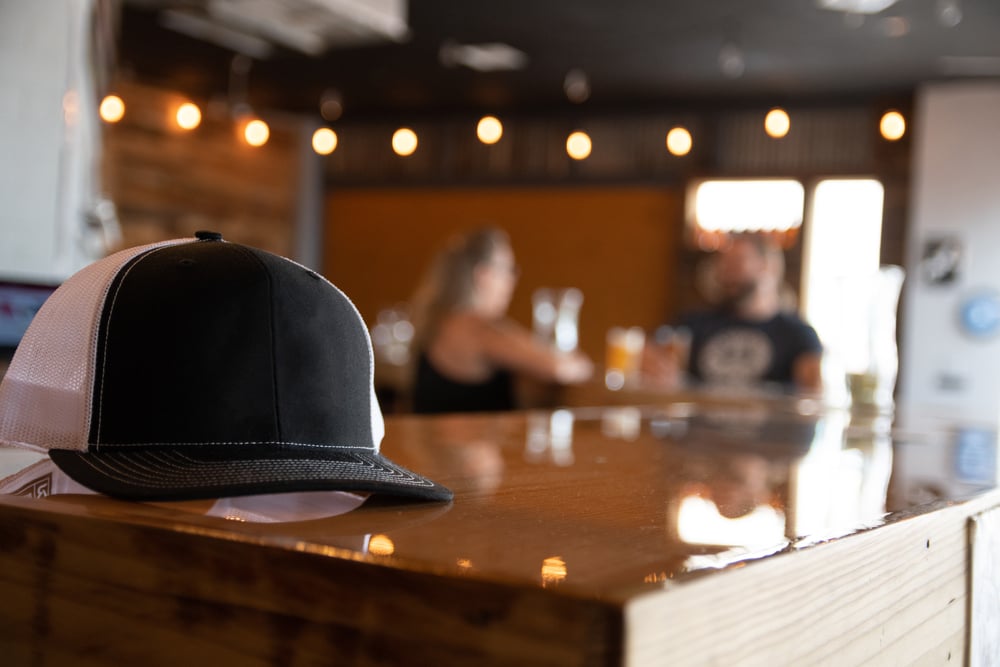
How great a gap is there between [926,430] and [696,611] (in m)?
1.69

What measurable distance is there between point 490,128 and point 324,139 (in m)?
1.43

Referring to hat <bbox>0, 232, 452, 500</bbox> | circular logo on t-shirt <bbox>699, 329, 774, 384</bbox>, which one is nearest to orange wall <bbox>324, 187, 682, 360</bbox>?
circular logo on t-shirt <bbox>699, 329, 774, 384</bbox>

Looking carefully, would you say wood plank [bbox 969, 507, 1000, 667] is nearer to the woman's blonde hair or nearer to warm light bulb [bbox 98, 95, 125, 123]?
A: the woman's blonde hair

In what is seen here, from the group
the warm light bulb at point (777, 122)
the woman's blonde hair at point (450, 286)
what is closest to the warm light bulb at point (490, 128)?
the warm light bulb at point (777, 122)

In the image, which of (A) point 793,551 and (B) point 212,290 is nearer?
(A) point 793,551

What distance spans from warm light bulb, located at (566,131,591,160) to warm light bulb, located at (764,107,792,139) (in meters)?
1.40

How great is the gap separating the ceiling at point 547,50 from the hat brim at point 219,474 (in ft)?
12.9

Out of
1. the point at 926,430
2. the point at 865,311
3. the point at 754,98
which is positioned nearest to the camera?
the point at 926,430

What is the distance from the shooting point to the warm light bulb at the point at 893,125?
277 inches

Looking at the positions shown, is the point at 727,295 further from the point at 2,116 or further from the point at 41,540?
the point at 41,540

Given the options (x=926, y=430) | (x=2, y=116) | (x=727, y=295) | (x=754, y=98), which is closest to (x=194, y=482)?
(x=926, y=430)

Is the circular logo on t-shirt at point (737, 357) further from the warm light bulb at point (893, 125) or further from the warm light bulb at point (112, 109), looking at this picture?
the warm light bulb at point (112, 109)

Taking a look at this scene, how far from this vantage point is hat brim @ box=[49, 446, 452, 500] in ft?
2.18

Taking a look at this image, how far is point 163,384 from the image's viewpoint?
717mm
